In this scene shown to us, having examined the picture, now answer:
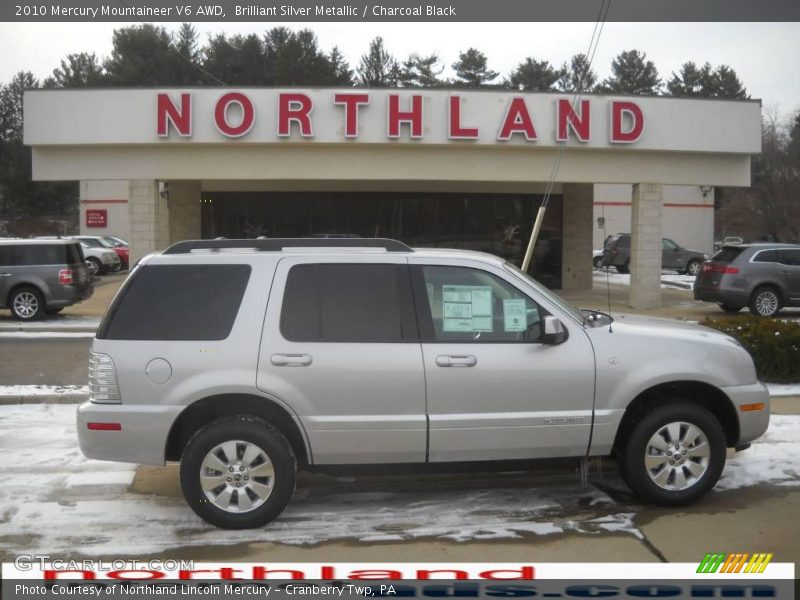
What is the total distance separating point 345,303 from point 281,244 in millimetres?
704

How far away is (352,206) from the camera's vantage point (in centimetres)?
2614

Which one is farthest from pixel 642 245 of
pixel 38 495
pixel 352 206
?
pixel 38 495

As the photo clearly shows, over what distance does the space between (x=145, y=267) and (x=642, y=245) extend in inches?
680

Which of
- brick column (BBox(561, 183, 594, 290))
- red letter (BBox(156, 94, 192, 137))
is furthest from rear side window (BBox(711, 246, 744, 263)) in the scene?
red letter (BBox(156, 94, 192, 137))

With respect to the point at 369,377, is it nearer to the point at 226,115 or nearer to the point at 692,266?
the point at 226,115

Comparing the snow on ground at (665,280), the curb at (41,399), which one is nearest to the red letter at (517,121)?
the snow on ground at (665,280)

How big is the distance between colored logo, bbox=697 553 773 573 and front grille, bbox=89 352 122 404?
389 cm

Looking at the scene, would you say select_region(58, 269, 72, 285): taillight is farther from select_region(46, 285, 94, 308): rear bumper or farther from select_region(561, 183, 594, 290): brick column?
select_region(561, 183, 594, 290): brick column

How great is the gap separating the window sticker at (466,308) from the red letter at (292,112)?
14.5 m

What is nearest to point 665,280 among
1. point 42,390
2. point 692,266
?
point 692,266

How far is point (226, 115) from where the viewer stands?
65.7 feet

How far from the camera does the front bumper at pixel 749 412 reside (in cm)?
636

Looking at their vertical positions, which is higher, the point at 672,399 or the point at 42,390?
the point at 672,399

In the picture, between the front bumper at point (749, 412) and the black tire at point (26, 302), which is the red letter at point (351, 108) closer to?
the black tire at point (26, 302)
